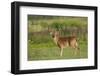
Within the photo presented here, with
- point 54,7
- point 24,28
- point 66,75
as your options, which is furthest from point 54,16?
point 66,75

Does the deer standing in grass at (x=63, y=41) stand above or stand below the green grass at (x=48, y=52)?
above

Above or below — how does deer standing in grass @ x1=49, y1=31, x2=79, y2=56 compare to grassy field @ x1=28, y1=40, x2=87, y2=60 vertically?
above

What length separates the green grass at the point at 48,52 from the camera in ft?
3.92

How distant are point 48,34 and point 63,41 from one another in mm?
87

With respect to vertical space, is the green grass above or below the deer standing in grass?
below

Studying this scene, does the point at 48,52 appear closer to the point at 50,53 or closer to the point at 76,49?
the point at 50,53

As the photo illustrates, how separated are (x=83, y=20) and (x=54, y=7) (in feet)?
0.61

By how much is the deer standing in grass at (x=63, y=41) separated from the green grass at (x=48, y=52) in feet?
0.06

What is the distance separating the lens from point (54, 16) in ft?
4.06

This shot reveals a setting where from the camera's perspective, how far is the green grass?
3.92ft

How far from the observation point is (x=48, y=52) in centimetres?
123

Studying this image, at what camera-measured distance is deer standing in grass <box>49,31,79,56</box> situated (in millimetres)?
1239

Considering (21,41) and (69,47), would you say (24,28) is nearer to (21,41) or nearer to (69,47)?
(21,41)

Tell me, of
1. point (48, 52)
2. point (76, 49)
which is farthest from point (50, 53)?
point (76, 49)
